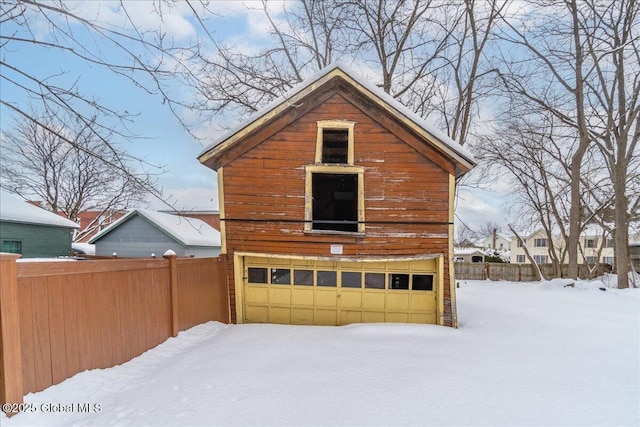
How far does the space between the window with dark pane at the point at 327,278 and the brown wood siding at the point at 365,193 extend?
577mm

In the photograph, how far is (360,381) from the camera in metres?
4.04

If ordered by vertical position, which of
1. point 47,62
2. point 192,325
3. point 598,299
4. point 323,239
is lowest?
point 598,299

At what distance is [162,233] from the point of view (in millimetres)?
17266

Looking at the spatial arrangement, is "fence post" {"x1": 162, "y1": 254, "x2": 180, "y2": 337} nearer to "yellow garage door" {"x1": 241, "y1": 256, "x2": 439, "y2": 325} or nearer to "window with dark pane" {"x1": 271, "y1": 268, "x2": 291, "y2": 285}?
"yellow garage door" {"x1": 241, "y1": 256, "x2": 439, "y2": 325}

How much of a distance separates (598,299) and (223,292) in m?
12.3

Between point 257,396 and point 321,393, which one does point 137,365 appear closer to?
point 257,396

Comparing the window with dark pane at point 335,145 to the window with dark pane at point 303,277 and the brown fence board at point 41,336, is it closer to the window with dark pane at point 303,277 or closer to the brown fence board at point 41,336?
the window with dark pane at point 303,277

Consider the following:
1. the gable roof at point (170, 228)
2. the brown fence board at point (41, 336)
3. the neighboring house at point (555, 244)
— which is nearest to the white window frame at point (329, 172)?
the brown fence board at point (41, 336)

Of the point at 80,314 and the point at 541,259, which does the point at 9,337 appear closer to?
the point at 80,314

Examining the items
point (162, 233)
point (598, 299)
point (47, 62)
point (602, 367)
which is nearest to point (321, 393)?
point (602, 367)

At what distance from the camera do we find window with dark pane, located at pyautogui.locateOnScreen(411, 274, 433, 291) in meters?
7.86

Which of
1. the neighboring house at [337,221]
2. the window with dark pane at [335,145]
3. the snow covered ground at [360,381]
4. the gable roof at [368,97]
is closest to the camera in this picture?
the snow covered ground at [360,381]

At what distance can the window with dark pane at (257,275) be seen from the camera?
8141 mm

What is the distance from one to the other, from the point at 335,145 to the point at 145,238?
1336 centimetres
